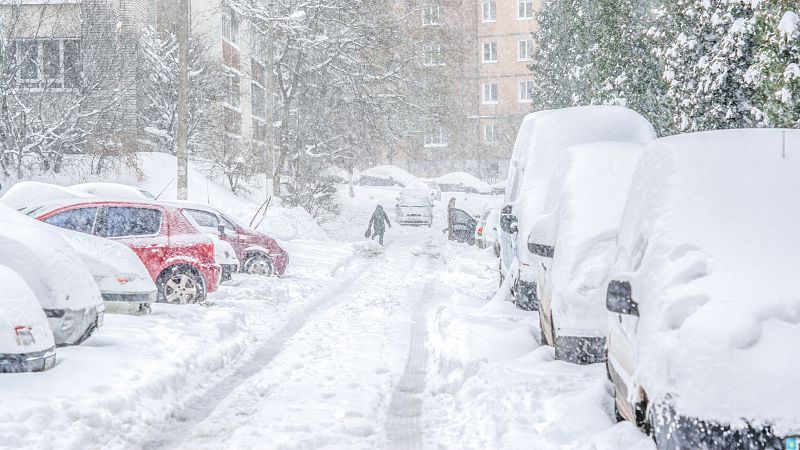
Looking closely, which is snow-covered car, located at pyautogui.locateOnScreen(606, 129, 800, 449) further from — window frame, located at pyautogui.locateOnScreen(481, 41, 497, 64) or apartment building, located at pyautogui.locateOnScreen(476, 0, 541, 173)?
window frame, located at pyautogui.locateOnScreen(481, 41, 497, 64)

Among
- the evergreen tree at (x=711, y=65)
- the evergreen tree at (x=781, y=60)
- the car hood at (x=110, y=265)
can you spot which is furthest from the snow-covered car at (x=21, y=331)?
the evergreen tree at (x=711, y=65)

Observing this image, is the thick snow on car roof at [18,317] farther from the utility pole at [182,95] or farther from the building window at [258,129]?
the building window at [258,129]

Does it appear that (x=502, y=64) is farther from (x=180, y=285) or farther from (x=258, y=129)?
(x=180, y=285)

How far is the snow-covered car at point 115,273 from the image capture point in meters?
10.9

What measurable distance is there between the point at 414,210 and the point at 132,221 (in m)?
28.4

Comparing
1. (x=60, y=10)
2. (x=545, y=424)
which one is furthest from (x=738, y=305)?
(x=60, y=10)

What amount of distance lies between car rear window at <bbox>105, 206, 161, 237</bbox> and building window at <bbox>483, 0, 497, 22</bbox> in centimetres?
6255

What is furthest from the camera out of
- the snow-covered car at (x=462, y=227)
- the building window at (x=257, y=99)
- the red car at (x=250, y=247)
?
the building window at (x=257, y=99)

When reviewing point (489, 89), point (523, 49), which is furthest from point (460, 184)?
point (523, 49)

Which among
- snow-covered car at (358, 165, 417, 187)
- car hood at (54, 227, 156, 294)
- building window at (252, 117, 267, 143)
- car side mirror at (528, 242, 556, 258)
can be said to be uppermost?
building window at (252, 117, 267, 143)

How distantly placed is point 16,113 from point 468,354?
19.4m

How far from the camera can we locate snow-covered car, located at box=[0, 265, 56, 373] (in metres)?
6.95

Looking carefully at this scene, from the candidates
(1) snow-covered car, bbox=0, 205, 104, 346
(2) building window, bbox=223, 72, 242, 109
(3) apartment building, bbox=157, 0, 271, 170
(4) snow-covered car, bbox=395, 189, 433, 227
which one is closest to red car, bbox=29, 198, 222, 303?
(1) snow-covered car, bbox=0, 205, 104, 346

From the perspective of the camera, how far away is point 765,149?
18.6 ft
